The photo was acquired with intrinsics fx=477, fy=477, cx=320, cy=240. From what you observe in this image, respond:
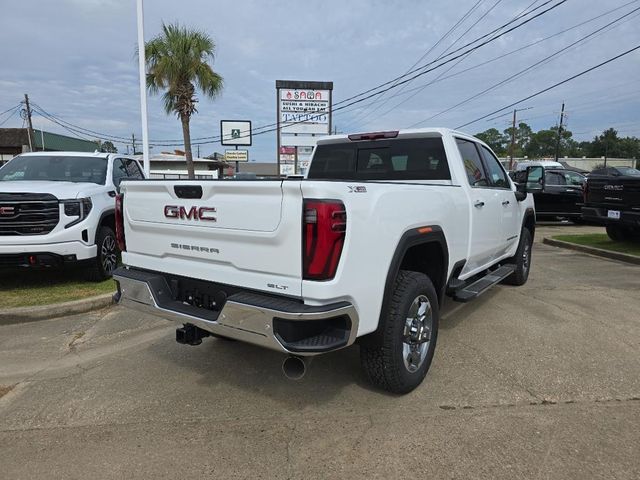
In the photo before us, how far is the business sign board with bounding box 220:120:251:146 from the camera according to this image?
1129 inches

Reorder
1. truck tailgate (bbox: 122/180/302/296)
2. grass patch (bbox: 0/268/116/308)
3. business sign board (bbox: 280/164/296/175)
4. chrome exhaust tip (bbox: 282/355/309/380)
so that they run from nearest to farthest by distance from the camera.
Result: truck tailgate (bbox: 122/180/302/296)
chrome exhaust tip (bbox: 282/355/309/380)
grass patch (bbox: 0/268/116/308)
business sign board (bbox: 280/164/296/175)

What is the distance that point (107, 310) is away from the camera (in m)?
5.72

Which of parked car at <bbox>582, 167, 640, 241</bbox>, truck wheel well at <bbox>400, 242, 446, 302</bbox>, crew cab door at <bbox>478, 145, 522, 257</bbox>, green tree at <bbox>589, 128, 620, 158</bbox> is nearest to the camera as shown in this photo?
truck wheel well at <bbox>400, 242, 446, 302</bbox>

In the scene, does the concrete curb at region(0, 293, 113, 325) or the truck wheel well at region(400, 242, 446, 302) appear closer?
the truck wheel well at region(400, 242, 446, 302)

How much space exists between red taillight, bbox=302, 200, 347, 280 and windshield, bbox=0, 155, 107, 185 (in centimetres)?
560

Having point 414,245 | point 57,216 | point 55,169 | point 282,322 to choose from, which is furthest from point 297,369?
point 55,169

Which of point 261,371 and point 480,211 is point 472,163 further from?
point 261,371

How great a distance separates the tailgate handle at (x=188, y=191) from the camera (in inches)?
121

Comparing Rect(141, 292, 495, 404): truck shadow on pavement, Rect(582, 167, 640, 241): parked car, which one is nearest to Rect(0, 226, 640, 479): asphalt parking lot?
Rect(141, 292, 495, 404): truck shadow on pavement

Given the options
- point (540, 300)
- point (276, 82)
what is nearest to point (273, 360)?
point (540, 300)

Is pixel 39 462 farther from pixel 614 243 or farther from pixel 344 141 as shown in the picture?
pixel 614 243

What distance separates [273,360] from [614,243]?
9.36 m

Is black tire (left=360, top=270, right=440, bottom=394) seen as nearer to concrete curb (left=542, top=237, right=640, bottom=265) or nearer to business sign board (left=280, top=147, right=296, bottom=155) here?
concrete curb (left=542, top=237, right=640, bottom=265)

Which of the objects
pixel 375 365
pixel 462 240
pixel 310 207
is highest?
pixel 310 207
